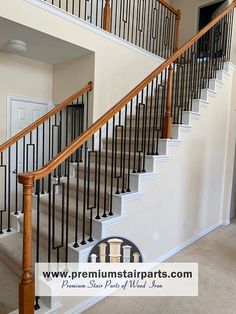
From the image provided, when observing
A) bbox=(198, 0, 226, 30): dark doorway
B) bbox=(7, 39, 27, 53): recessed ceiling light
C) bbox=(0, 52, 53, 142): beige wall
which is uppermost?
bbox=(198, 0, 226, 30): dark doorway

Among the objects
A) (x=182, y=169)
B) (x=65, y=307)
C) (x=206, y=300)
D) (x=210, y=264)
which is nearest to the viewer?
(x=65, y=307)

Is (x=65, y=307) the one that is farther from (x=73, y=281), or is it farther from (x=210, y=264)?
(x=210, y=264)

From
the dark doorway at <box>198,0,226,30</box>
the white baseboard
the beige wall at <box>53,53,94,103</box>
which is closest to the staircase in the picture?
the beige wall at <box>53,53,94,103</box>

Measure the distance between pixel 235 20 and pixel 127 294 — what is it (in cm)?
426

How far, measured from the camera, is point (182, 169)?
3086mm

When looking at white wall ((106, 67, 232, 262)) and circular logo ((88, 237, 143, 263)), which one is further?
white wall ((106, 67, 232, 262))

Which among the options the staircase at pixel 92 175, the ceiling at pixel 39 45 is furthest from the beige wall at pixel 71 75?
the staircase at pixel 92 175

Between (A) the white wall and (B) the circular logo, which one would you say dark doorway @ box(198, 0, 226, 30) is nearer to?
(A) the white wall

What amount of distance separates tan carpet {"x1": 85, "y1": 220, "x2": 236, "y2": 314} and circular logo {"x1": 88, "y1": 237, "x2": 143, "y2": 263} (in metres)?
0.34

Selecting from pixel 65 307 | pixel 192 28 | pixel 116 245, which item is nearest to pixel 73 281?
pixel 65 307

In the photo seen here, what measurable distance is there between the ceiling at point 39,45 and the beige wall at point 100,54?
9cm

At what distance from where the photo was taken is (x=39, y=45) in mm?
3371

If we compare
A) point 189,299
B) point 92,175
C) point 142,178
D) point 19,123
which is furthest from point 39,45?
point 189,299

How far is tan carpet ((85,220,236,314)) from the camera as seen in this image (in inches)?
82.7
